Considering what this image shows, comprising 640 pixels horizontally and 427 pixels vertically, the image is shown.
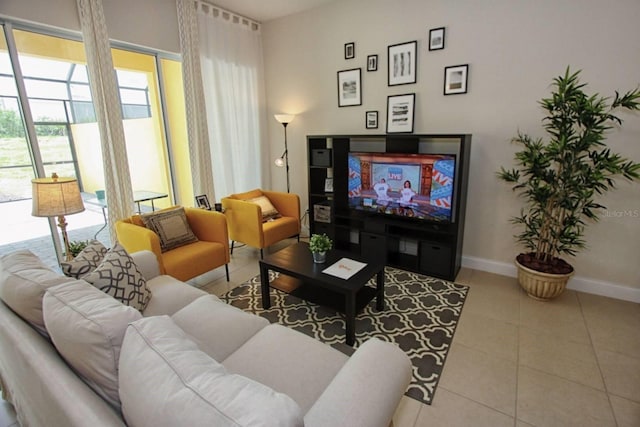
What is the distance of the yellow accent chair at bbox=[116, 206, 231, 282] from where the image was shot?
8.18 feet

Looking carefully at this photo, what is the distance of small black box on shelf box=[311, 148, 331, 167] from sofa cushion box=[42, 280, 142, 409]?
112 inches

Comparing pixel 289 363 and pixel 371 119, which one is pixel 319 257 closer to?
pixel 289 363

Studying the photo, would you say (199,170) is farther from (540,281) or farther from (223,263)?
(540,281)

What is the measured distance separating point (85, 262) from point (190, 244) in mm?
1288

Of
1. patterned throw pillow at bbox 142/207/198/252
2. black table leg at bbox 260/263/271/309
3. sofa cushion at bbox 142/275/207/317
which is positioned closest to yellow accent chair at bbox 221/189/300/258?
patterned throw pillow at bbox 142/207/198/252

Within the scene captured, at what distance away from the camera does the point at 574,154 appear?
2365mm

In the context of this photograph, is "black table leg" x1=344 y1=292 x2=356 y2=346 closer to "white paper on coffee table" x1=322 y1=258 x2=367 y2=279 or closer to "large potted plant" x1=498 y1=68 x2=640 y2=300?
"white paper on coffee table" x1=322 y1=258 x2=367 y2=279

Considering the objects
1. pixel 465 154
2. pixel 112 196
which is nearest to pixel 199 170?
pixel 112 196

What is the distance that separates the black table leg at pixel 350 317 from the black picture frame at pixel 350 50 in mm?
2805

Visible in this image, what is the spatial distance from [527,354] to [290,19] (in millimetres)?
4296

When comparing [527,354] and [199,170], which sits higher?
[199,170]

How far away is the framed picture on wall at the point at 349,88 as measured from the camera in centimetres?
361

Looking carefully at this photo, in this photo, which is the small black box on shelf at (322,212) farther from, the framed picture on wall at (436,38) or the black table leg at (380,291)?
the framed picture on wall at (436,38)

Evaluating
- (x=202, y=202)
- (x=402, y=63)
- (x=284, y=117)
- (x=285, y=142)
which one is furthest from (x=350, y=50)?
(x=202, y=202)
